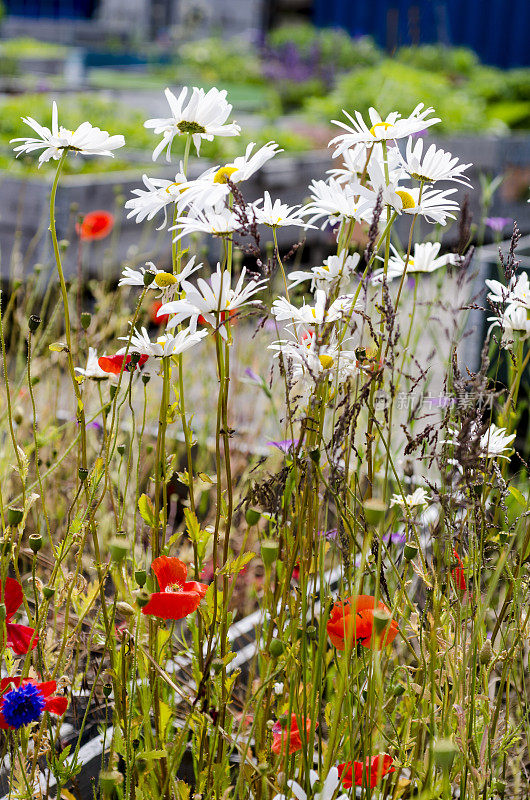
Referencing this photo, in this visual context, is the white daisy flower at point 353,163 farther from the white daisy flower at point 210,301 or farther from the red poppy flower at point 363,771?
the red poppy flower at point 363,771

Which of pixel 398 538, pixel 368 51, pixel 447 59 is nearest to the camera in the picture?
pixel 398 538

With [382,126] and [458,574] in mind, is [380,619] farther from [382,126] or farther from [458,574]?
[382,126]

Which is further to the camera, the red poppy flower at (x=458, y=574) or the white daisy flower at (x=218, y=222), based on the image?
the red poppy flower at (x=458, y=574)

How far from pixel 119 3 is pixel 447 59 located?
1226cm

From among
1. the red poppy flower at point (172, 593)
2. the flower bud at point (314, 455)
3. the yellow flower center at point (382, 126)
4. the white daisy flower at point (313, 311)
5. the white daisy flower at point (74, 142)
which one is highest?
the yellow flower center at point (382, 126)

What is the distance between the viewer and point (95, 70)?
1484cm

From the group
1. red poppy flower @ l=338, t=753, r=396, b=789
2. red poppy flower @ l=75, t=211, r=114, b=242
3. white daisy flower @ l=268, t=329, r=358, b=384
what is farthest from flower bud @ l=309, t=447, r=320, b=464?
red poppy flower @ l=75, t=211, r=114, b=242

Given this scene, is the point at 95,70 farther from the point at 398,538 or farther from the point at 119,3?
the point at 398,538

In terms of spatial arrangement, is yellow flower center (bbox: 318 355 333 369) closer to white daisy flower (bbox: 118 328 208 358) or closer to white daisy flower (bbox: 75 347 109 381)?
white daisy flower (bbox: 118 328 208 358)

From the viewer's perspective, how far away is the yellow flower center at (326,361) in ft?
3.02

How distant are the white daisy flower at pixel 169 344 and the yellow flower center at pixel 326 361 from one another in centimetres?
12

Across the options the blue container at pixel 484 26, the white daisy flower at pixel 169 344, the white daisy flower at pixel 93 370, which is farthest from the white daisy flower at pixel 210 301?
the blue container at pixel 484 26

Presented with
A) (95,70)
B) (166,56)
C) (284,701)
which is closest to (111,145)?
(284,701)

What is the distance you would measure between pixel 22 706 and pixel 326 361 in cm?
42
